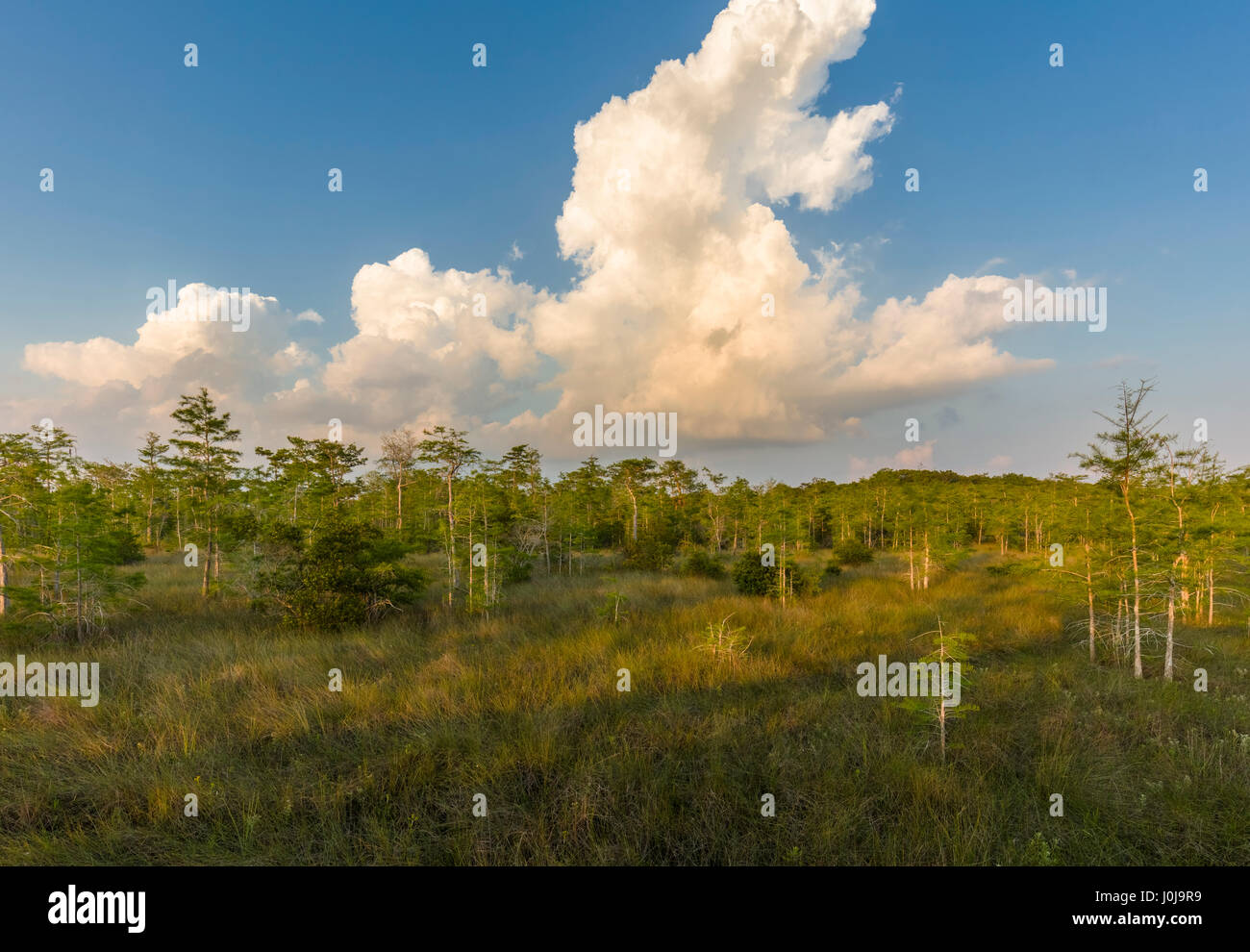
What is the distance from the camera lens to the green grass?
3.55 m

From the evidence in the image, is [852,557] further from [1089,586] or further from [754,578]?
[1089,586]

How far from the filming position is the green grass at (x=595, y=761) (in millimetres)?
3551

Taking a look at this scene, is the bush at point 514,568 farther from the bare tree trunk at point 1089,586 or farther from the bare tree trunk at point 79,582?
the bare tree trunk at point 1089,586

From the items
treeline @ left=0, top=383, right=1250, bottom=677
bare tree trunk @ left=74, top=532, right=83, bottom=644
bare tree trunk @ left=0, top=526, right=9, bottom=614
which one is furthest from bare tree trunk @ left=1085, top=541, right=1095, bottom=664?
bare tree trunk @ left=0, top=526, right=9, bottom=614

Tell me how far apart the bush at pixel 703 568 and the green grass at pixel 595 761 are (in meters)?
11.9

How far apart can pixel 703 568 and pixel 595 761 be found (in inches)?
670

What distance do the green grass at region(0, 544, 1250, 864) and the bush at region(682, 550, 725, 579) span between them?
11.9 metres

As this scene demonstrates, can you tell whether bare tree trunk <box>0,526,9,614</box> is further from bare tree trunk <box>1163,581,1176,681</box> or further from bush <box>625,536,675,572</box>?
bare tree trunk <box>1163,581,1176,681</box>

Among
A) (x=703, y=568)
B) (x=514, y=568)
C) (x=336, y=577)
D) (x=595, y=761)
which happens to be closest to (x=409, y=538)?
(x=514, y=568)

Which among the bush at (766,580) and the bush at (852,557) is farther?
the bush at (852,557)

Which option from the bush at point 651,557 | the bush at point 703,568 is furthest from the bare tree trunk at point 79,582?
the bush at point 703,568

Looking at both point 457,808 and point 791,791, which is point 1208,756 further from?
point 457,808

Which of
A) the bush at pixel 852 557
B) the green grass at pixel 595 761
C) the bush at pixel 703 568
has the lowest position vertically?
the bush at pixel 852 557

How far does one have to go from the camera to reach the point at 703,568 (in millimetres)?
20859
